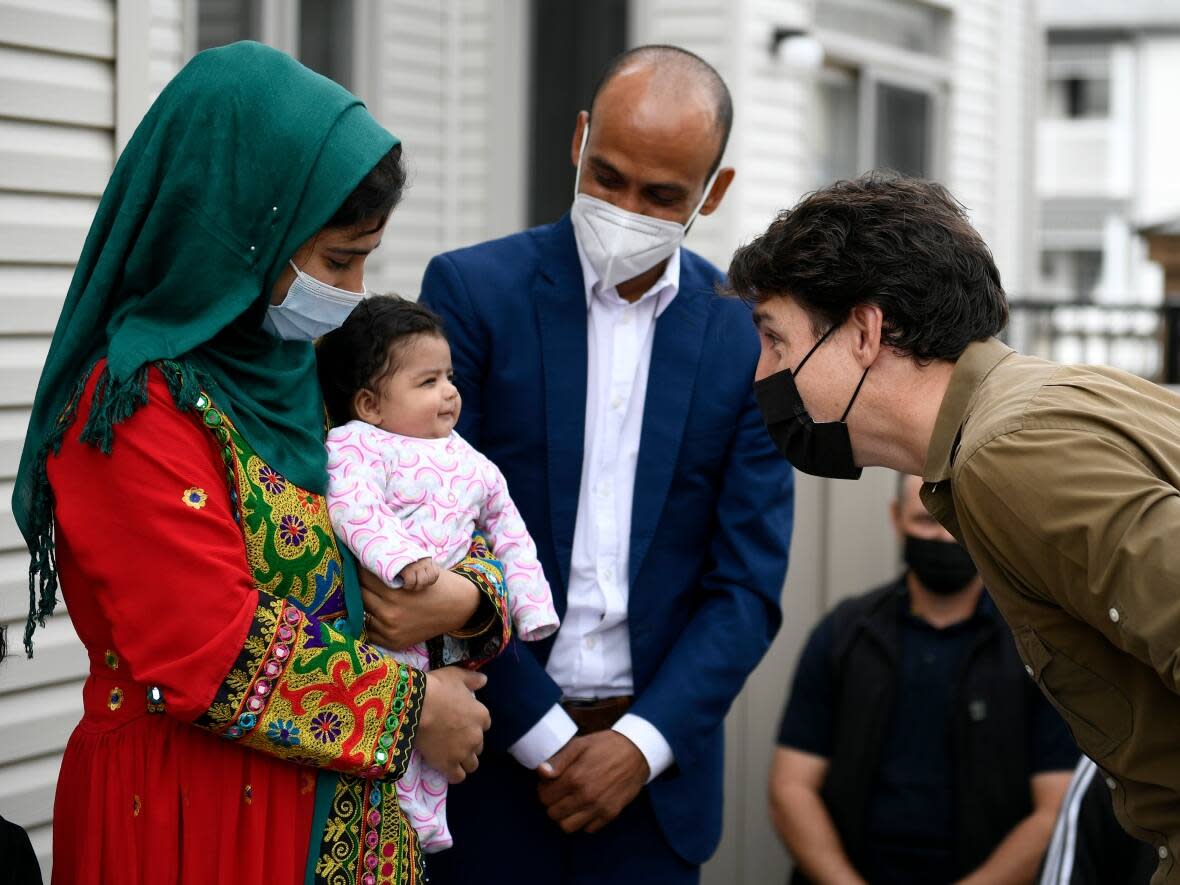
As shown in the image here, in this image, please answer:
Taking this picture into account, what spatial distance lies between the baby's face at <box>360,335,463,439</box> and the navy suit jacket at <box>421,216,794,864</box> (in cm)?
30

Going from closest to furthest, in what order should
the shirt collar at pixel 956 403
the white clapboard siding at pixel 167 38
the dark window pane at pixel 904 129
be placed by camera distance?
the shirt collar at pixel 956 403
the white clapboard siding at pixel 167 38
the dark window pane at pixel 904 129

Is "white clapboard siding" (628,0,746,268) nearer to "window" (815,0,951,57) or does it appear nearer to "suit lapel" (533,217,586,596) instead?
"window" (815,0,951,57)

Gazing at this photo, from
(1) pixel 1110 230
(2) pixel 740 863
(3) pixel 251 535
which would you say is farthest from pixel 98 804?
(1) pixel 1110 230

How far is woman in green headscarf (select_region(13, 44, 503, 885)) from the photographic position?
2.04 m

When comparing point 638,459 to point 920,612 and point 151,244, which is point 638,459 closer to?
point 151,244

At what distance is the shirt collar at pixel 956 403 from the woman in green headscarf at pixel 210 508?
869 mm

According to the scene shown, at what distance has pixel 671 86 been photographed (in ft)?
9.55

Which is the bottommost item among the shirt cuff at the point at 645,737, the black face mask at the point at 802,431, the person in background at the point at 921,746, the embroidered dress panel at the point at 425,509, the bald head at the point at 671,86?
the person in background at the point at 921,746

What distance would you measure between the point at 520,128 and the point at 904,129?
11.9 feet

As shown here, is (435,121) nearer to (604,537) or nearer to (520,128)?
(520,128)

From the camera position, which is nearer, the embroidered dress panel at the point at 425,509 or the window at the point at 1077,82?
the embroidered dress panel at the point at 425,509

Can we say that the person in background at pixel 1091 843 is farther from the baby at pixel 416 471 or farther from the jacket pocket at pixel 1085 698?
the baby at pixel 416 471

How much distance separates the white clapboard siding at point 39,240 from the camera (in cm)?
298

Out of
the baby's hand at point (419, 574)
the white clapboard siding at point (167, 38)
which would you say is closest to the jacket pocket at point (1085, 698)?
the baby's hand at point (419, 574)
